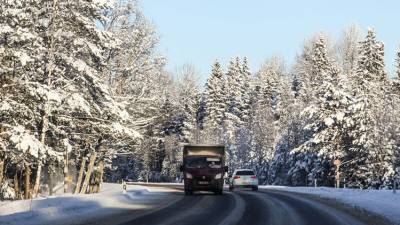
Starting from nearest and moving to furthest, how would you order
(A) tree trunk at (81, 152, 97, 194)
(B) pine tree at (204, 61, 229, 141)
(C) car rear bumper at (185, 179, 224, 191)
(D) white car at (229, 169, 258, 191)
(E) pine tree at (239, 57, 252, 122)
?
1. (C) car rear bumper at (185, 179, 224, 191)
2. (A) tree trunk at (81, 152, 97, 194)
3. (D) white car at (229, 169, 258, 191)
4. (B) pine tree at (204, 61, 229, 141)
5. (E) pine tree at (239, 57, 252, 122)

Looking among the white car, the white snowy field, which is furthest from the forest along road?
the white car

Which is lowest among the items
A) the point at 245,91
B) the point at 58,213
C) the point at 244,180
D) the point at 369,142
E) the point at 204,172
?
the point at 58,213

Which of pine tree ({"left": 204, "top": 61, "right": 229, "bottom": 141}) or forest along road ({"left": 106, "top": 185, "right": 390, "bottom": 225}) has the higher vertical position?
pine tree ({"left": 204, "top": 61, "right": 229, "bottom": 141})

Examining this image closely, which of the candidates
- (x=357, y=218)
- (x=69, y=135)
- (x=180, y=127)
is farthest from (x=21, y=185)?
(x=180, y=127)

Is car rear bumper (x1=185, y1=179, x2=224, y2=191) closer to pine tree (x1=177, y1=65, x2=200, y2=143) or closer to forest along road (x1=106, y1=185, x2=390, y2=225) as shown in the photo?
forest along road (x1=106, y1=185, x2=390, y2=225)

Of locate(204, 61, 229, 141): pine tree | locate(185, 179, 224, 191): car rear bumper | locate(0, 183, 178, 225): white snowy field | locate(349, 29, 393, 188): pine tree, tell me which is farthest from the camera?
locate(204, 61, 229, 141): pine tree

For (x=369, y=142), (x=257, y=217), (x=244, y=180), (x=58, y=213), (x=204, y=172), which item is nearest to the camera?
(x=58, y=213)

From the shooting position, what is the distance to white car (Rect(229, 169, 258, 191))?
133 feet

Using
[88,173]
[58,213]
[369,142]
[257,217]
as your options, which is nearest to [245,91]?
[369,142]

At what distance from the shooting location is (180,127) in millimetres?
95312

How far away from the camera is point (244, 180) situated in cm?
4081

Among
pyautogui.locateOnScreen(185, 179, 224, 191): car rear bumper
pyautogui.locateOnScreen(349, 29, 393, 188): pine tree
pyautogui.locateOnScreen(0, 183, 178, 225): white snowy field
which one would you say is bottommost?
pyautogui.locateOnScreen(0, 183, 178, 225): white snowy field

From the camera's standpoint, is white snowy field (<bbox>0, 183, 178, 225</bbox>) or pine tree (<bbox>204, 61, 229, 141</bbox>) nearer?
white snowy field (<bbox>0, 183, 178, 225</bbox>)

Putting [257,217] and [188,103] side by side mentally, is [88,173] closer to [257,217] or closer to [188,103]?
[257,217]
